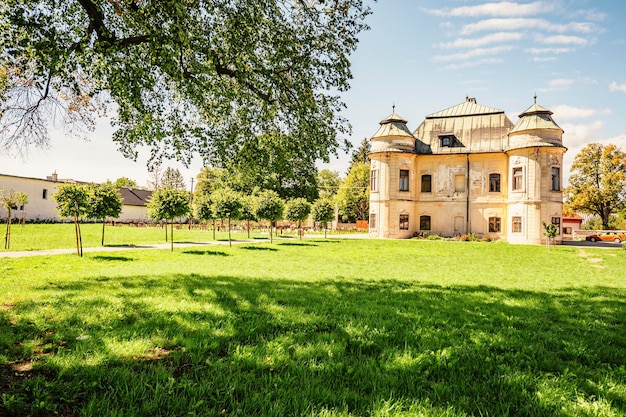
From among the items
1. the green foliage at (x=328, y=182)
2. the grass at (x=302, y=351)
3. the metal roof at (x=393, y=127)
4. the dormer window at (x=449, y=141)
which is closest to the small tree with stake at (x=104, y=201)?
the grass at (x=302, y=351)

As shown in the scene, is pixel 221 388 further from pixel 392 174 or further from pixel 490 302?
pixel 392 174

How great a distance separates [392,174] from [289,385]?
106 feet

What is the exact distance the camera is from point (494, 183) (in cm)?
3378

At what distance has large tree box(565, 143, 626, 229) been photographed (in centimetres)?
4738

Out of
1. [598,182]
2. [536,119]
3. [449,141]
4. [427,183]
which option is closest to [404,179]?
[427,183]

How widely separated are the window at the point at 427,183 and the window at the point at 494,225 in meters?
6.09

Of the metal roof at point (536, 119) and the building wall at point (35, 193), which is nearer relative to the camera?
the metal roof at point (536, 119)

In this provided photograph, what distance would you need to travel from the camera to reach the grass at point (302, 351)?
10.3ft

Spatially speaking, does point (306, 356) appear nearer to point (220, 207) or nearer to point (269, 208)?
point (220, 207)

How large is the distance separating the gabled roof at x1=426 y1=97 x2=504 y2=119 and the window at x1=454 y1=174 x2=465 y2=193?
636 centimetres

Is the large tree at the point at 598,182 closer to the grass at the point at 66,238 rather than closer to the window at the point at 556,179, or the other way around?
the window at the point at 556,179

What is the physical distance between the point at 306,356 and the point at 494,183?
112 feet

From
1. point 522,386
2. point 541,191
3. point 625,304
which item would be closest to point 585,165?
point 541,191

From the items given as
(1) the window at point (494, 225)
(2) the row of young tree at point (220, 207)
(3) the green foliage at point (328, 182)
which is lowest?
(1) the window at point (494, 225)
